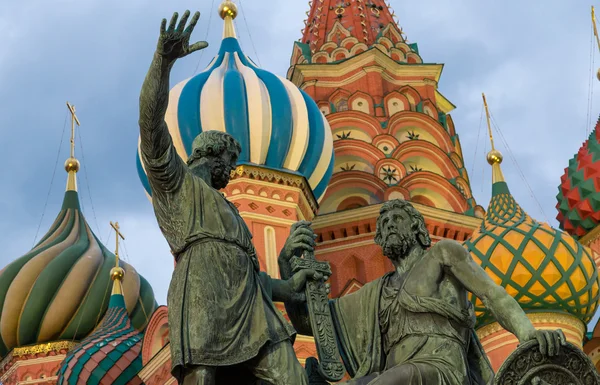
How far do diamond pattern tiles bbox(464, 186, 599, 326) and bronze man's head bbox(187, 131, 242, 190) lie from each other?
10.7 m

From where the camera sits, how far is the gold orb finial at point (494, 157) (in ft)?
61.1

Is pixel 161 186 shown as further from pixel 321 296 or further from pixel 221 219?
pixel 321 296

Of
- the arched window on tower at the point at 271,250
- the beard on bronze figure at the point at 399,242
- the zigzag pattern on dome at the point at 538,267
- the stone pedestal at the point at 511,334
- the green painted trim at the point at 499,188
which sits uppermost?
the green painted trim at the point at 499,188

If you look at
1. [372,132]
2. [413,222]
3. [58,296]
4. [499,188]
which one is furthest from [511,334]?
[413,222]

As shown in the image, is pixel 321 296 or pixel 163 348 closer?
pixel 321 296

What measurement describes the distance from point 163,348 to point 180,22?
1244 centimetres

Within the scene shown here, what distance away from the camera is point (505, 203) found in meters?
17.3

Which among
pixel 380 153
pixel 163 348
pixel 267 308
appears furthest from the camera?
pixel 380 153

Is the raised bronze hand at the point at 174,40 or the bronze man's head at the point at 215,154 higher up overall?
the raised bronze hand at the point at 174,40

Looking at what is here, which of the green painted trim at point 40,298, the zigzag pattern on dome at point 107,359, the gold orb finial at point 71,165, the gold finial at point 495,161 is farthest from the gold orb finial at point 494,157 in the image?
the gold orb finial at point 71,165

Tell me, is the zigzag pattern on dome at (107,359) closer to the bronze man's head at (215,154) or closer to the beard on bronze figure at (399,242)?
the bronze man's head at (215,154)

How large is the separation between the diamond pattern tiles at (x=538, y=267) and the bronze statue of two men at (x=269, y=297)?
10633 millimetres

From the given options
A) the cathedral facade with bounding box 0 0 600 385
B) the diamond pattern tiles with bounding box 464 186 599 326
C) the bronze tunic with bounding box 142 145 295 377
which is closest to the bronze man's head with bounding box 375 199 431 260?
the bronze tunic with bounding box 142 145 295 377

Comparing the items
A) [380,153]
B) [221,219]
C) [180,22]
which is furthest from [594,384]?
[380,153]
